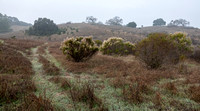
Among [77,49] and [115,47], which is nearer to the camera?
[77,49]

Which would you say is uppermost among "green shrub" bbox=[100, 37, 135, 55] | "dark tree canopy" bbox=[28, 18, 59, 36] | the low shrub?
"dark tree canopy" bbox=[28, 18, 59, 36]

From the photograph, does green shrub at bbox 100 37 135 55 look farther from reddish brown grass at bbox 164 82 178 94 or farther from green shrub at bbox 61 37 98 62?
reddish brown grass at bbox 164 82 178 94

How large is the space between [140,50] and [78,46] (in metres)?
4.66

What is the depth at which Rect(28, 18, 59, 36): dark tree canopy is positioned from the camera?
41.2 m

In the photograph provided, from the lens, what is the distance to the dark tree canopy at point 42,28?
41.2m

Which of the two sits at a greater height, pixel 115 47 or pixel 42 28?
pixel 42 28

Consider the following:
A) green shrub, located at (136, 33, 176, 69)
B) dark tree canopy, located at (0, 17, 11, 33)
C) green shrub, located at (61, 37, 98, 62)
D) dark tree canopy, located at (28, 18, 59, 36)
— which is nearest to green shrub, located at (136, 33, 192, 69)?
green shrub, located at (136, 33, 176, 69)

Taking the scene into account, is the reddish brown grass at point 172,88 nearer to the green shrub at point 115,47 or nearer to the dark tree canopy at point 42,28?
the green shrub at point 115,47

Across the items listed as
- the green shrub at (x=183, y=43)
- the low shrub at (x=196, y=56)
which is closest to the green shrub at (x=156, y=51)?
the green shrub at (x=183, y=43)

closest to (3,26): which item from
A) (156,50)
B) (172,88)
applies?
(156,50)

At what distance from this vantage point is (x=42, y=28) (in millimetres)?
42156

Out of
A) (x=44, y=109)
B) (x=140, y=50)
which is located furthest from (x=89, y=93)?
(x=140, y=50)

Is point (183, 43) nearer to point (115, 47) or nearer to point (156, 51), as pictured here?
point (156, 51)

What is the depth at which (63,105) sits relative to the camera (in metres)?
3.35
